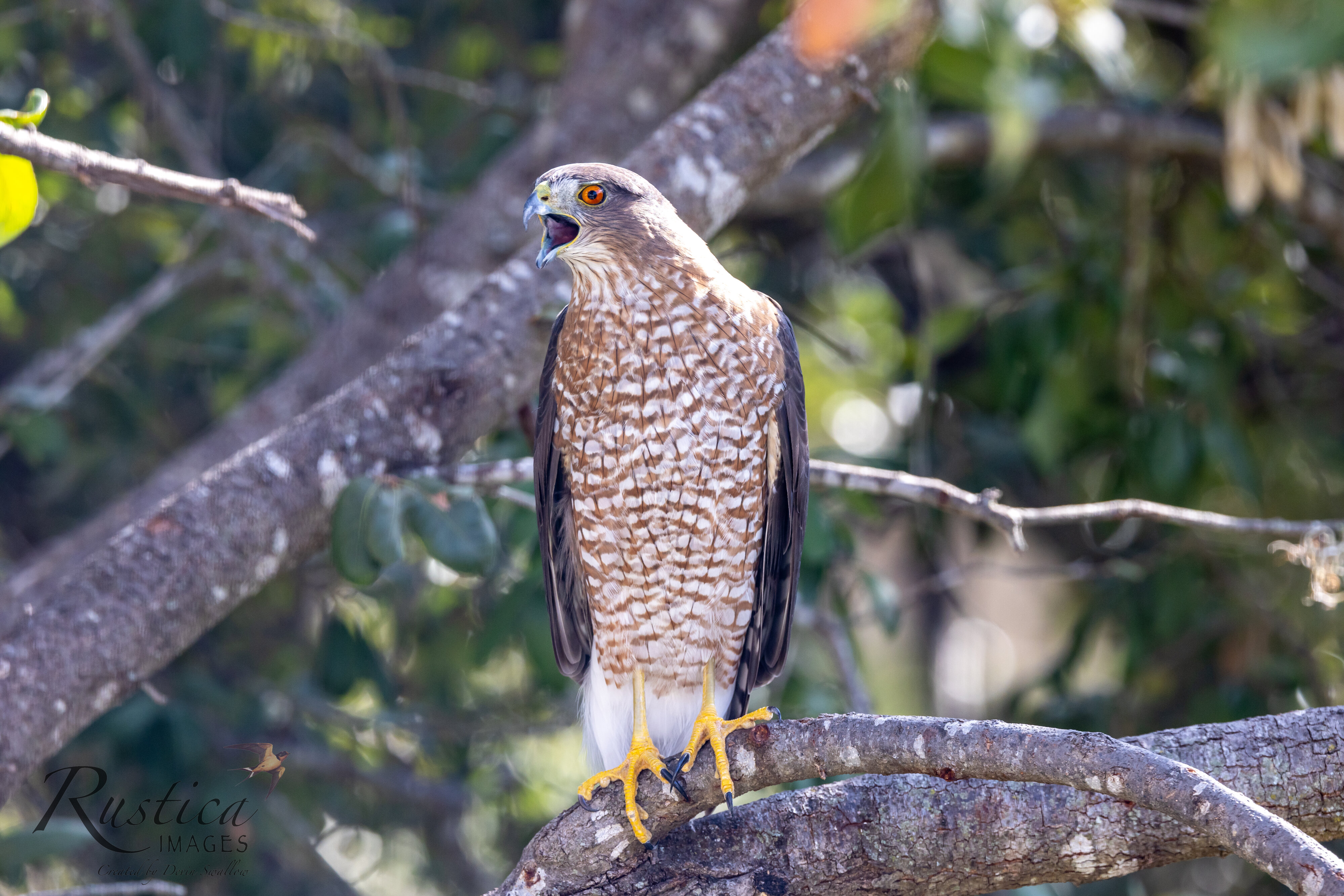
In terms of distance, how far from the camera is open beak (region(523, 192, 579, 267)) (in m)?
2.68

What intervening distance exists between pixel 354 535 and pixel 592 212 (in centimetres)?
92

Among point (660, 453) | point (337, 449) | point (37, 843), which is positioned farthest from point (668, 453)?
point (37, 843)

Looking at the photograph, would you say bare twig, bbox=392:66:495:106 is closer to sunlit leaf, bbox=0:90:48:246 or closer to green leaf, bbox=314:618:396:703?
green leaf, bbox=314:618:396:703

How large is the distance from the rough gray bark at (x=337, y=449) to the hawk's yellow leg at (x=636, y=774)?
3.00 feet

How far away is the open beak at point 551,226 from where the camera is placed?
8.80 feet

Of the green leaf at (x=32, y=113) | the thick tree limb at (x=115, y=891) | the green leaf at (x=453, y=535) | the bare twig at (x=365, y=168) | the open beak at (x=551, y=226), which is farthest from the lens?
the bare twig at (x=365, y=168)

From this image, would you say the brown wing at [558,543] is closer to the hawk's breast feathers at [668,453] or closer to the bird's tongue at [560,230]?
the hawk's breast feathers at [668,453]

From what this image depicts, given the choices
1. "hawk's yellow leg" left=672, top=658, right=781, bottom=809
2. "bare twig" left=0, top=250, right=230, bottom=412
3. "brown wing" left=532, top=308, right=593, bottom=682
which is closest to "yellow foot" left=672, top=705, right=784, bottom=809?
"hawk's yellow leg" left=672, top=658, right=781, bottom=809

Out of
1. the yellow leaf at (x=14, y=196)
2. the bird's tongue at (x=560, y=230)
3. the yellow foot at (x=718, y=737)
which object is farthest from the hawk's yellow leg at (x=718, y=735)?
the yellow leaf at (x=14, y=196)

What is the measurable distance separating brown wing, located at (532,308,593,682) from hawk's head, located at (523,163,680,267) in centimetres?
20

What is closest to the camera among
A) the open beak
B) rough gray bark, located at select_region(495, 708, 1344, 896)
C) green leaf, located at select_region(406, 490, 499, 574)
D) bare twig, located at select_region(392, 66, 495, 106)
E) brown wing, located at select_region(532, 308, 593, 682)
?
rough gray bark, located at select_region(495, 708, 1344, 896)

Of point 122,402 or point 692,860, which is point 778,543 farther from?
point 122,402

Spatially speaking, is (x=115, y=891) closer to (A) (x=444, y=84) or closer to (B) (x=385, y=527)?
(B) (x=385, y=527)

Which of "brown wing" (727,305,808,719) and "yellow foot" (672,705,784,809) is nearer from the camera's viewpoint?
"yellow foot" (672,705,784,809)
